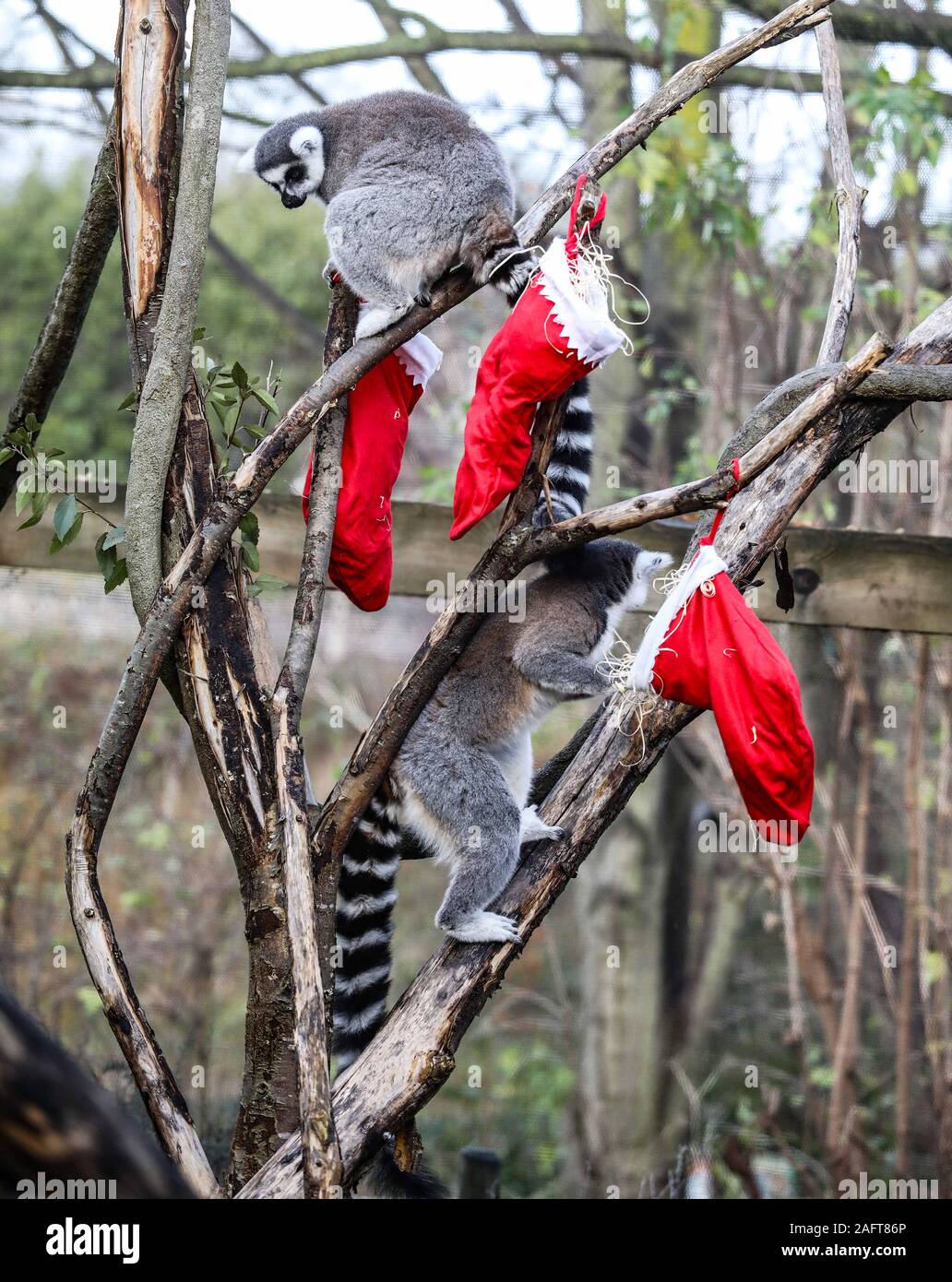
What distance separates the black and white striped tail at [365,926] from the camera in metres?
2.62

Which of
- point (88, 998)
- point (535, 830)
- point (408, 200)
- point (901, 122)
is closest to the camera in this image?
point (535, 830)

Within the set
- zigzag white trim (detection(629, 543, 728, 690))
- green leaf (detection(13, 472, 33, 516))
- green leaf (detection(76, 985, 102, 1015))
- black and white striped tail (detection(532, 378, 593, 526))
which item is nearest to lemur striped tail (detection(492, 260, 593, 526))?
black and white striped tail (detection(532, 378, 593, 526))

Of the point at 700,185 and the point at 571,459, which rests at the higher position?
the point at 700,185

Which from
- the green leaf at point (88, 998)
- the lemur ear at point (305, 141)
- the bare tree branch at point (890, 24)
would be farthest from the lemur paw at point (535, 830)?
the bare tree branch at point (890, 24)

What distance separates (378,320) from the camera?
2676mm

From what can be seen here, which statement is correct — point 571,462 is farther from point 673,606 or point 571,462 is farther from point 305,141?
point 305,141

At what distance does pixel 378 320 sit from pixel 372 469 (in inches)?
13.8

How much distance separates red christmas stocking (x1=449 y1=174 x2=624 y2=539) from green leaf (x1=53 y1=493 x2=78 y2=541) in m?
0.91

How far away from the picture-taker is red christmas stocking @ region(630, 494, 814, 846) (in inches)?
87.6

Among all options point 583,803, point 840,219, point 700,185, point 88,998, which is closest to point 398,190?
point 840,219

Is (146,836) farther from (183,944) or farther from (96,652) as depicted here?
(96,652)

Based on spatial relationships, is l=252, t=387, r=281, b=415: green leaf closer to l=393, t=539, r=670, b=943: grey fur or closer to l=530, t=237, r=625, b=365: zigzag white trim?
l=530, t=237, r=625, b=365: zigzag white trim

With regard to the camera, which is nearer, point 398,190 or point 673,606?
point 673,606

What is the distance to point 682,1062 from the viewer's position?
566 cm
